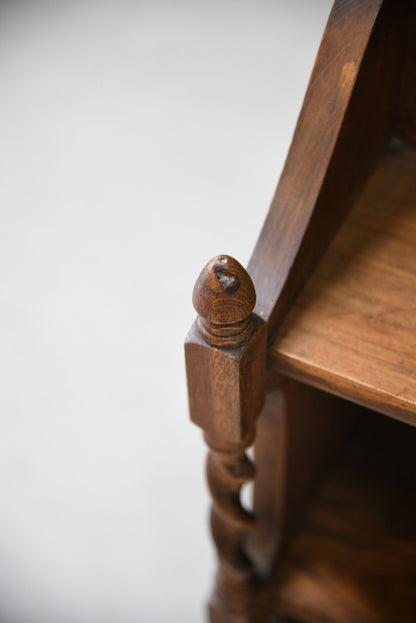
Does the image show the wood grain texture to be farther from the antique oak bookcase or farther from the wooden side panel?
the wooden side panel

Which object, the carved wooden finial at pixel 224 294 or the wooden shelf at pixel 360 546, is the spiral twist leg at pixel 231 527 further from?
the carved wooden finial at pixel 224 294

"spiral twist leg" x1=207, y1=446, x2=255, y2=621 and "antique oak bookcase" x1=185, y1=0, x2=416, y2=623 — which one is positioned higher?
"antique oak bookcase" x1=185, y1=0, x2=416, y2=623

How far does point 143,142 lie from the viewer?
1.85 metres

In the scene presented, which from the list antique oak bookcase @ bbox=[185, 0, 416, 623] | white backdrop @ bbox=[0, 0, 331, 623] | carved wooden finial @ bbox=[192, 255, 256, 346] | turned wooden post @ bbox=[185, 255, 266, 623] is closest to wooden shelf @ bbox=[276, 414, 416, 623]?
antique oak bookcase @ bbox=[185, 0, 416, 623]

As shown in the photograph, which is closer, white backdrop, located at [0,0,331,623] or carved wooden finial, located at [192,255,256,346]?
carved wooden finial, located at [192,255,256,346]

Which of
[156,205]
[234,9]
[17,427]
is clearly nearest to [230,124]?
[156,205]

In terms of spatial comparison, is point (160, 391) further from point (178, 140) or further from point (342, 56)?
point (342, 56)

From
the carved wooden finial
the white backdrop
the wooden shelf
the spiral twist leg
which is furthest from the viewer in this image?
the white backdrop

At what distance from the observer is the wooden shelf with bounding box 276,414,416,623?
826mm

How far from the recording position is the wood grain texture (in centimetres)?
54

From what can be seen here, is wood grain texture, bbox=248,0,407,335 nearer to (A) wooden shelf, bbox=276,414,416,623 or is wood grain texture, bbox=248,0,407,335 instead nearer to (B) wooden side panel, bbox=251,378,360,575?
(B) wooden side panel, bbox=251,378,360,575

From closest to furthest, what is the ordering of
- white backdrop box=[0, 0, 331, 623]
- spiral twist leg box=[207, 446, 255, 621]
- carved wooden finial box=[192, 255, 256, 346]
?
carved wooden finial box=[192, 255, 256, 346] < spiral twist leg box=[207, 446, 255, 621] < white backdrop box=[0, 0, 331, 623]

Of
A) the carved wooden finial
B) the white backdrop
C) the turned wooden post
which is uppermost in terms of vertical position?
the carved wooden finial

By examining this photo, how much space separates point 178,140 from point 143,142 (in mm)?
90
